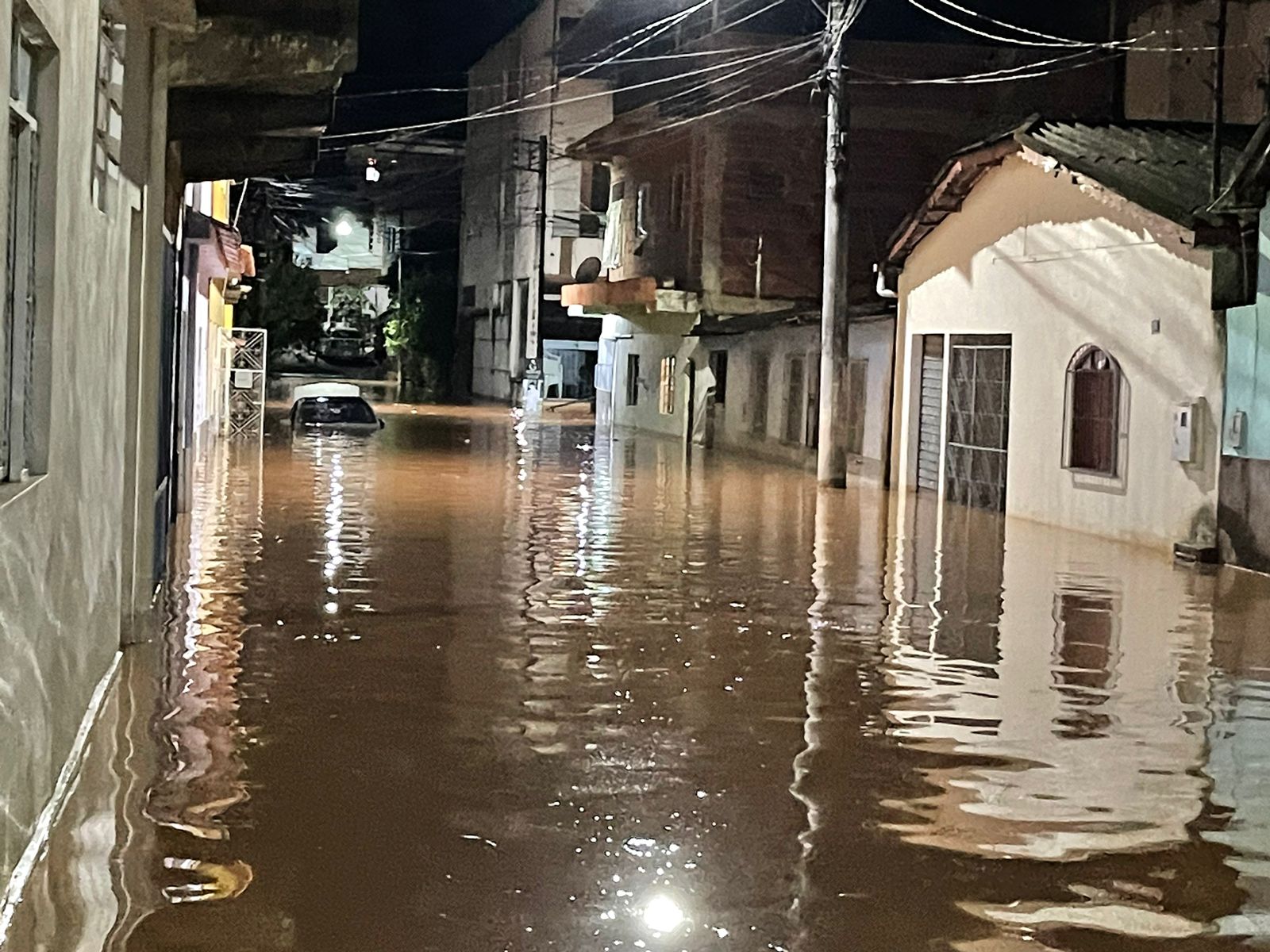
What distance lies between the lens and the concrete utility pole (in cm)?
2436

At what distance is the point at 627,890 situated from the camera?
Result: 5953 mm

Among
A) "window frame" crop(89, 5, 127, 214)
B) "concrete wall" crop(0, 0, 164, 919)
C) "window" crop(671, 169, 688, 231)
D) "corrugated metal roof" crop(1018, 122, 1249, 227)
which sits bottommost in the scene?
"concrete wall" crop(0, 0, 164, 919)

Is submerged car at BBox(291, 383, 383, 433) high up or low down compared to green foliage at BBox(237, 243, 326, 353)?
down

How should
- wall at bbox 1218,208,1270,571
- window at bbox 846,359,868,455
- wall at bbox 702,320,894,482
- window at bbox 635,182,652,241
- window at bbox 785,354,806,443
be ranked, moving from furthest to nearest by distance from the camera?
1. window at bbox 635,182,652,241
2. window at bbox 785,354,806,443
3. window at bbox 846,359,868,455
4. wall at bbox 702,320,894,482
5. wall at bbox 1218,208,1270,571

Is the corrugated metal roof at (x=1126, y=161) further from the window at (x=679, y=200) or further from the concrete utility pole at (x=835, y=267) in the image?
the window at (x=679, y=200)

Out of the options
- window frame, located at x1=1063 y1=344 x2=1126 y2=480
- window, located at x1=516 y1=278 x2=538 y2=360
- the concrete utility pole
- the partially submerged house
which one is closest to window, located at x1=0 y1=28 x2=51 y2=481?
window frame, located at x1=1063 y1=344 x2=1126 y2=480

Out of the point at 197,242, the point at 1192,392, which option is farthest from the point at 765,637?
the point at 197,242

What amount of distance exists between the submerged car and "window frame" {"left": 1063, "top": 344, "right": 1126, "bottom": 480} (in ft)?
66.6

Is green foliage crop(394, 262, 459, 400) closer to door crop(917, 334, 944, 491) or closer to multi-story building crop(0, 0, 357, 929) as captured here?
door crop(917, 334, 944, 491)

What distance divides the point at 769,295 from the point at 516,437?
6293 millimetres

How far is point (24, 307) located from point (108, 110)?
277 centimetres

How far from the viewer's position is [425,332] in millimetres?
70688

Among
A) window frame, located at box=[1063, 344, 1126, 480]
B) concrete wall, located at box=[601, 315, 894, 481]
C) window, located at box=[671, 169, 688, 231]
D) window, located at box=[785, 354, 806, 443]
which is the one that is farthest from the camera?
window, located at box=[671, 169, 688, 231]

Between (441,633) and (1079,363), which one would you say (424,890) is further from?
(1079,363)
